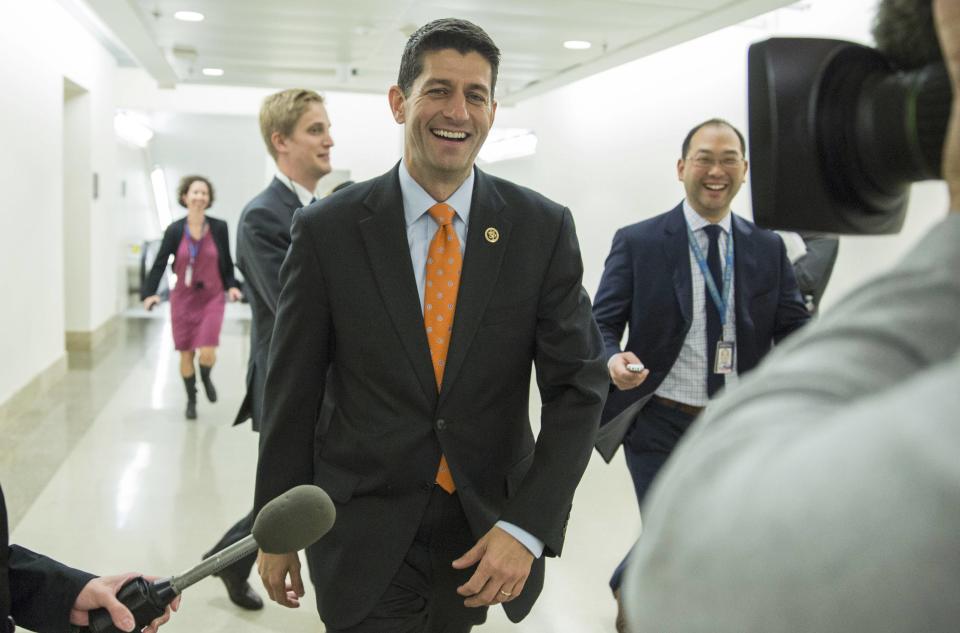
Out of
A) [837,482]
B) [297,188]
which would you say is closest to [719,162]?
[297,188]

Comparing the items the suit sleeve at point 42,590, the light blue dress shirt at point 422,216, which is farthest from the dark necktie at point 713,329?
the suit sleeve at point 42,590

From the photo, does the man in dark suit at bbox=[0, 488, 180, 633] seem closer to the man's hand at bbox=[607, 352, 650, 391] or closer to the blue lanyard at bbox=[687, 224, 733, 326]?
the man's hand at bbox=[607, 352, 650, 391]

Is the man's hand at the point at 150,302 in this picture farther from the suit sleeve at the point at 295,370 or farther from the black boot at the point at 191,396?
the suit sleeve at the point at 295,370

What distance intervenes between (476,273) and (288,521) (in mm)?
843

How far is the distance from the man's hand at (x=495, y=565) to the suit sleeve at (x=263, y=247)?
172 cm

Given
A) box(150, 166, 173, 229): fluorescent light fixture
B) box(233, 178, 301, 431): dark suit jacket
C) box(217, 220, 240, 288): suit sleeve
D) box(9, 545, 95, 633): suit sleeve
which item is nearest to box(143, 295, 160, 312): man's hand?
box(217, 220, 240, 288): suit sleeve

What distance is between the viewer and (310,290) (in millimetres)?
2297

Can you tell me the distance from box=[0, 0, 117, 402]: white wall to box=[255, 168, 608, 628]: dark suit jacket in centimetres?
611

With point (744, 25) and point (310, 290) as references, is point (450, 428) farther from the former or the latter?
point (744, 25)

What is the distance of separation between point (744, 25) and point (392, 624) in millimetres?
7077

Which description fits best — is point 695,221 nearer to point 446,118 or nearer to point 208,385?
point 446,118

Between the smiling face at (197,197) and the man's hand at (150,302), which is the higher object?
the smiling face at (197,197)

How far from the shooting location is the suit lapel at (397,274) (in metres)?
2.27

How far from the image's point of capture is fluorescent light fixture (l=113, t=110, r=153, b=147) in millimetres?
15523
